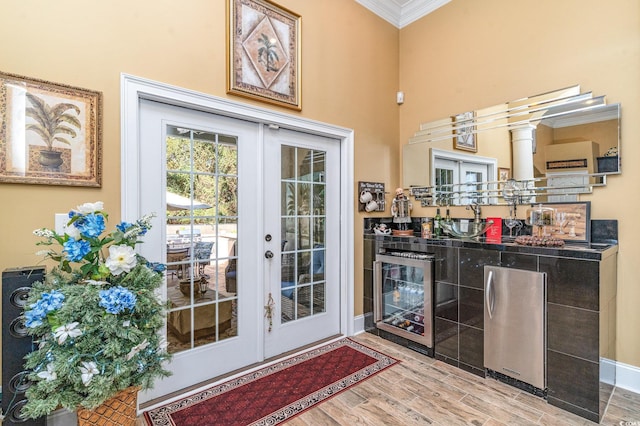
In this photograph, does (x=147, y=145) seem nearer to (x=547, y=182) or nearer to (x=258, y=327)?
(x=258, y=327)

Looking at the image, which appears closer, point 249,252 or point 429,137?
point 249,252

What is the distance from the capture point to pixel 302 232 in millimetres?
2898

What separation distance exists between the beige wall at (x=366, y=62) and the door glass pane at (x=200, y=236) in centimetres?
37

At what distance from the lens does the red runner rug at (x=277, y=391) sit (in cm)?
192

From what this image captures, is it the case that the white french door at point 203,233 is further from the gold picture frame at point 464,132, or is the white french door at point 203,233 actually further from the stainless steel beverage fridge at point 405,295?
the gold picture frame at point 464,132

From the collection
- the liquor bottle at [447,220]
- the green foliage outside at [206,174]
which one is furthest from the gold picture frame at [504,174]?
the green foliage outside at [206,174]

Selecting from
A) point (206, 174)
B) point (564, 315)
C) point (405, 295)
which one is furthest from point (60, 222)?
point (564, 315)

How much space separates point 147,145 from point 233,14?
1.20 m

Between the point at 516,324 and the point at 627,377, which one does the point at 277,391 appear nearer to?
the point at 516,324

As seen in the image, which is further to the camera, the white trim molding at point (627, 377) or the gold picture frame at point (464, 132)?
the gold picture frame at point (464, 132)

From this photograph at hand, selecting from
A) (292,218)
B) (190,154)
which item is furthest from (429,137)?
(190,154)

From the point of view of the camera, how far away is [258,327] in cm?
258

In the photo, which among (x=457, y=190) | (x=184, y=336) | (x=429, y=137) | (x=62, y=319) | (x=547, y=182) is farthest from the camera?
(x=429, y=137)

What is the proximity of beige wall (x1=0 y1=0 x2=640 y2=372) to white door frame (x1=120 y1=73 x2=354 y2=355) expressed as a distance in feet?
0.18
